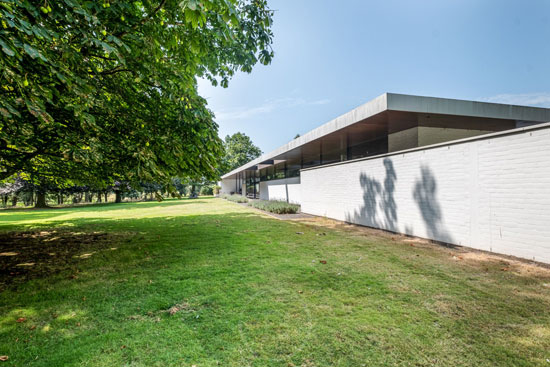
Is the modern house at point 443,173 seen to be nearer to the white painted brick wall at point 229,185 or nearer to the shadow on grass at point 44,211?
the shadow on grass at point 44,211

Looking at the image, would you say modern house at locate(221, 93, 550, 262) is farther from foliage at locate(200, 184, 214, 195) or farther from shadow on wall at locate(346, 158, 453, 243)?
foliage at locate(200, 184, 214, 195)

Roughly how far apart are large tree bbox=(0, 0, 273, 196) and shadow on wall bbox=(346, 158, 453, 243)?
Result: 18.1ft

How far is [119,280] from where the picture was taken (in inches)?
159

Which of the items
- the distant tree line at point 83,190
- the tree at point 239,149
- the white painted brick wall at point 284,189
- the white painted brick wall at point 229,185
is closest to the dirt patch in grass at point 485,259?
the distant tree line at point 83,190

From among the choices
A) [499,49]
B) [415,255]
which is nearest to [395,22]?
[499,49]

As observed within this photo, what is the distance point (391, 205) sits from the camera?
311 inches

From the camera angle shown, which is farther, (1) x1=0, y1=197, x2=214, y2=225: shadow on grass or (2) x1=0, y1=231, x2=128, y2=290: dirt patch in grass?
(1) x1=0, y1=197, x2=214, y2=225: shadow on grass

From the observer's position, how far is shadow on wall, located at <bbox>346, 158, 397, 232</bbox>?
7879 mm

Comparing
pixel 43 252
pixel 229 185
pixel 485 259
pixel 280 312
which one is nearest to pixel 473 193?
pixel 485 259


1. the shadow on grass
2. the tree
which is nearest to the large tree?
the shadow on grass

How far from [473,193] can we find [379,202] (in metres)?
3.15

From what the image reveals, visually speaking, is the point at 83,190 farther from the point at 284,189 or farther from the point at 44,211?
the point at 284,189

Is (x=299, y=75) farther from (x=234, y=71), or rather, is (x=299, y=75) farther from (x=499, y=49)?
(x=499, y=49)

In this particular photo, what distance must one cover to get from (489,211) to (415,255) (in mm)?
1857
